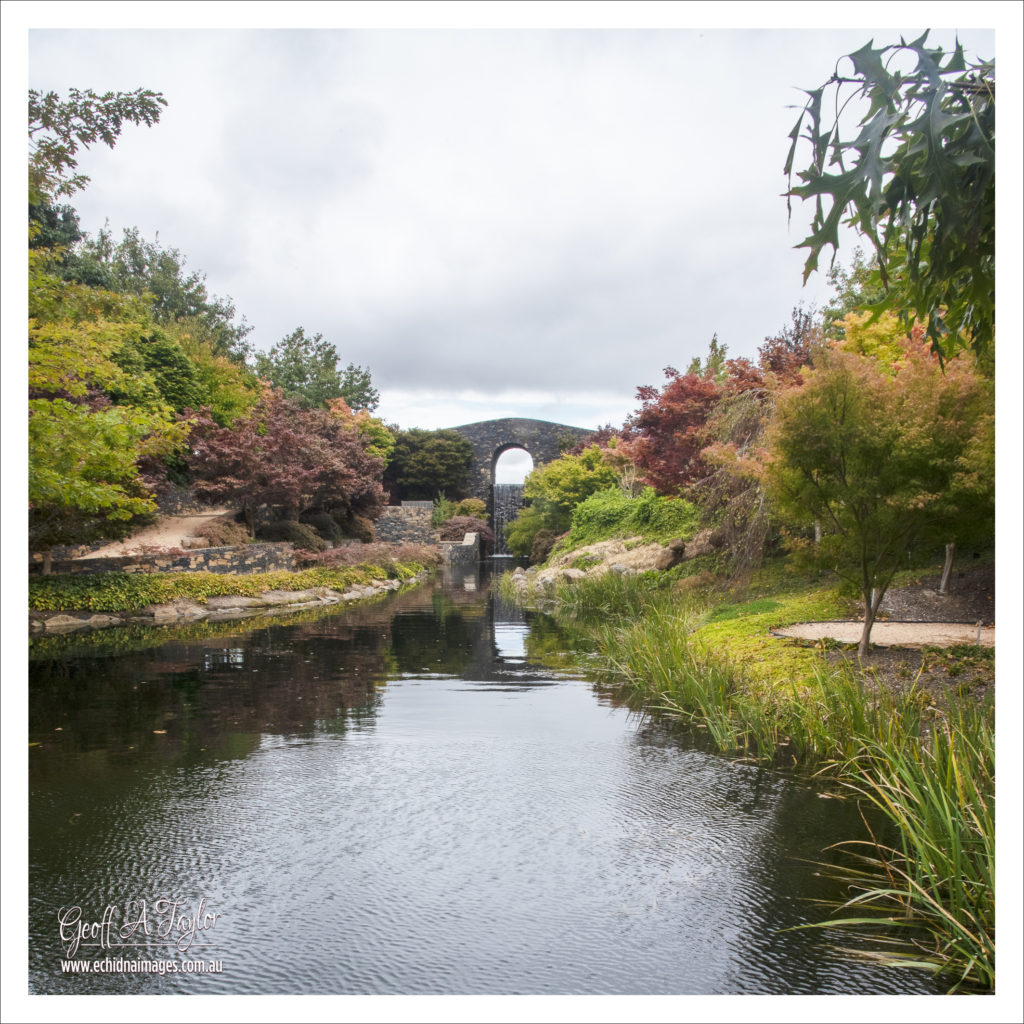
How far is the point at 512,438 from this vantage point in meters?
34.2

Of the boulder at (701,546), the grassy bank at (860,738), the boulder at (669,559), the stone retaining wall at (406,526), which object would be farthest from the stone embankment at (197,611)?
the stone retaining wall at (406,526)

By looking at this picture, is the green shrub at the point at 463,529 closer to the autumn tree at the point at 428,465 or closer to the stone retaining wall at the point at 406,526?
the stone retaining wall at the point at 406,526

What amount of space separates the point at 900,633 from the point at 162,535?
12.9m

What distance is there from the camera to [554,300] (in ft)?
15.3

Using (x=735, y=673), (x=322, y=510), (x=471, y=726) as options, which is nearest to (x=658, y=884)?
(x=471, y=726)

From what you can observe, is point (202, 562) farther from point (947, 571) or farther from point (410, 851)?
point (947, 571)

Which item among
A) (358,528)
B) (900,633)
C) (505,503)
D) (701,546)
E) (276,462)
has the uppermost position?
(276,462)

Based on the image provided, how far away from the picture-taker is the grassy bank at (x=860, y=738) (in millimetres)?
2285

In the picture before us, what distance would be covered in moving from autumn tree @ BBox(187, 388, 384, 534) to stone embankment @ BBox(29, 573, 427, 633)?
308cm

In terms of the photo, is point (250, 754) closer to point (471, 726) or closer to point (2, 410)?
point (471, 726)

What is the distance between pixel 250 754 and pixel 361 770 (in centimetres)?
74

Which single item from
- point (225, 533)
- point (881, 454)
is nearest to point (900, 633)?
point (881, 454)

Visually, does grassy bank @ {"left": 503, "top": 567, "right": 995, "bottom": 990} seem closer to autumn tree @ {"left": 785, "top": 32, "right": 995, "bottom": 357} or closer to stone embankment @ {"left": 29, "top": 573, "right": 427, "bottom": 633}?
autumn tree @ {"left": 785, "top": 32, "right": 995, "bottom": 357}

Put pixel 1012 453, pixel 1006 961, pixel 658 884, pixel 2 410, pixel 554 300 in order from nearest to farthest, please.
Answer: pixel 1006 961 < pixel 1012 453 < pixel 2 410 < pixel 658 884 < pixel 554 300
